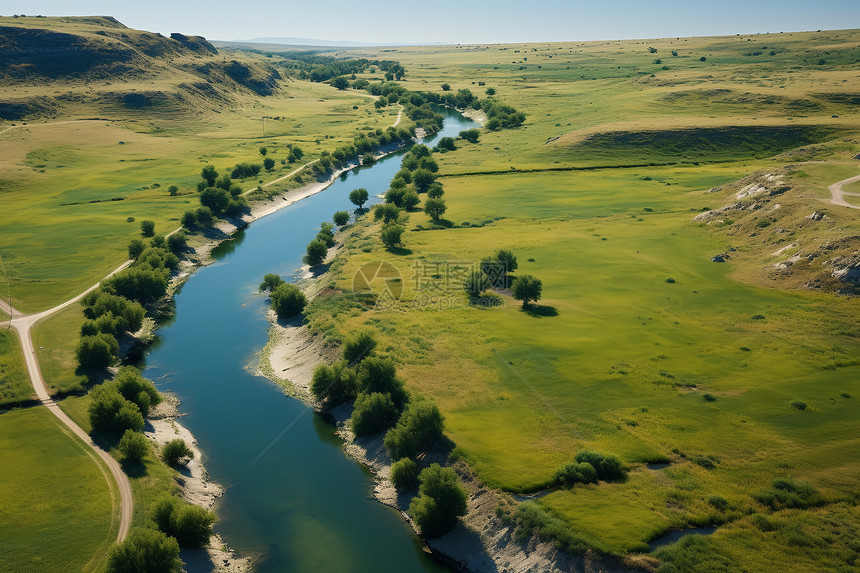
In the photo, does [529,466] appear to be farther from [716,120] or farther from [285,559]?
[716,120]

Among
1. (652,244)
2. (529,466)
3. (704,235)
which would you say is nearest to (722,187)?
(704,235)

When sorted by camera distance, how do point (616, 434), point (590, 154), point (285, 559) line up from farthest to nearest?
1. point (590, 154)
2. point (616, 434)
3. point (285, 559)

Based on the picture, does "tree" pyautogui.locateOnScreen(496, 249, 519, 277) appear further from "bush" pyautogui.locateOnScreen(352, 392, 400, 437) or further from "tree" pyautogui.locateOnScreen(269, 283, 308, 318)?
"bush" pyautogui.locateOnScreen(352, 392, 400, 437)

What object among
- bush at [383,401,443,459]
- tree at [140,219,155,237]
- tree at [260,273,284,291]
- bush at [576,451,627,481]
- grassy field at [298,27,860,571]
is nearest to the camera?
grassy field at [298,27,860,571]

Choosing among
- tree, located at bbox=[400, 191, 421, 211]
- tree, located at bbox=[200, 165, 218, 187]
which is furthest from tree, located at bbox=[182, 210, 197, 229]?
tree, located at bbox=[400, 191, 421, 211]

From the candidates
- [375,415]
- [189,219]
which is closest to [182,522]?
[375,415]

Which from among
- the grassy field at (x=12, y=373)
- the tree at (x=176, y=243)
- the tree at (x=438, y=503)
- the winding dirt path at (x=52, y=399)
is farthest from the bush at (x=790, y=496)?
the tree at (x=176, y=243)
